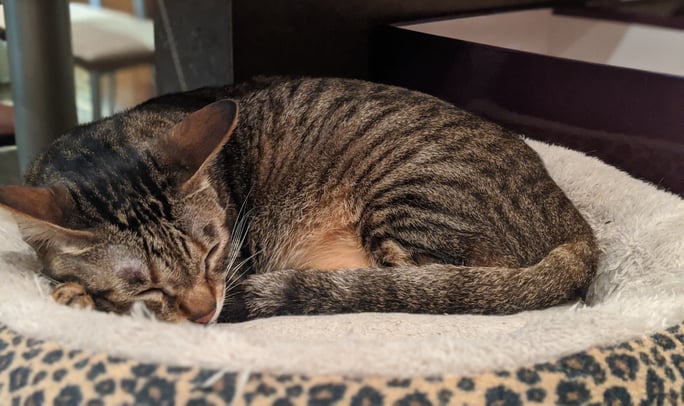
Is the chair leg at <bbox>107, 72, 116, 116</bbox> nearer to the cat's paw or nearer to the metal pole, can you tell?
the metal pole

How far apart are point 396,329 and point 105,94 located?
1.58m

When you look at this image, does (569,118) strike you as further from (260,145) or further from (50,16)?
(50,16)

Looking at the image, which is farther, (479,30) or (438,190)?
(479,30)

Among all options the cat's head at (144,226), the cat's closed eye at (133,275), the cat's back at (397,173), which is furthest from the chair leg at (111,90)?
the cat's closed eye at (133,275)

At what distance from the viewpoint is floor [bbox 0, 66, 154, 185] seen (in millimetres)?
2148

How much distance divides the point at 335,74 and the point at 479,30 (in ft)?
2.35

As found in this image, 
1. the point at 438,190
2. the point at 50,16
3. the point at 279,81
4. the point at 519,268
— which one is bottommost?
the point at 519,268

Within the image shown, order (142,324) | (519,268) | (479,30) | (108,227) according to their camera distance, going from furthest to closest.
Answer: (479,30)
(519,268)
(108,227)
(142,324)

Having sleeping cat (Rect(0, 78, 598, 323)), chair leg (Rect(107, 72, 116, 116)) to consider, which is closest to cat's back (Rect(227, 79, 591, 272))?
sleeping cat (Rect(0, 78, 598, 323))

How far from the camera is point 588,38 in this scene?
2826mm

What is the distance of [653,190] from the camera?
162 centimetres

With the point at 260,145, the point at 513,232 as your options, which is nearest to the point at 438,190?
the point at 513,232

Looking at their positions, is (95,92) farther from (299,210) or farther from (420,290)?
(420,290)

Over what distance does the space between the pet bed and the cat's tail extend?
80 millimetres
